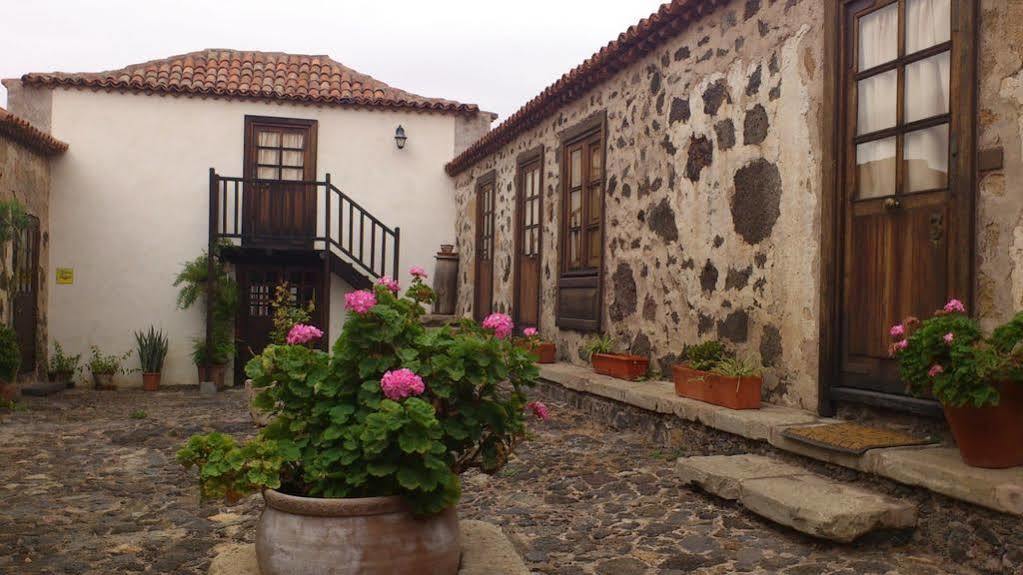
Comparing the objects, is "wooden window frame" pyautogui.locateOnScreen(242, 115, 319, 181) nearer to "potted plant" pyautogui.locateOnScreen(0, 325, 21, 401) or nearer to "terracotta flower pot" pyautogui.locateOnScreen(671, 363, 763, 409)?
"potted plant" pyautogui.locateOnScreen(0, 325, 21, 401)

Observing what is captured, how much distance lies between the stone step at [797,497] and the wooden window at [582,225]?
3.24m

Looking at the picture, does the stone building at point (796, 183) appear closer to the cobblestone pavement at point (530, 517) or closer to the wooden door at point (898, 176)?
the wooden door at point (898, 176)

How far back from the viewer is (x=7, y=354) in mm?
7965

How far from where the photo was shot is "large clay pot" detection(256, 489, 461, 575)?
219cm

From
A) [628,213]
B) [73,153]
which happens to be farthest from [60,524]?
[73,153]

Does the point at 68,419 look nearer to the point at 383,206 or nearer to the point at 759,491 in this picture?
the point at 383,206

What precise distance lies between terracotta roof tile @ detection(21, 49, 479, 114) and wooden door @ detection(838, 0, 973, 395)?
8.37 metres

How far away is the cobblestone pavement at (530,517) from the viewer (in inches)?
131

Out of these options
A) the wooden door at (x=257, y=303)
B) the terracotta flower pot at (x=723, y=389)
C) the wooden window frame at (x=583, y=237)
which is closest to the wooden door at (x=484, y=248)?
the wooden door at (x=257, y=303)

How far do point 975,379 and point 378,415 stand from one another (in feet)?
7.42

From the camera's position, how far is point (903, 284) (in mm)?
4047

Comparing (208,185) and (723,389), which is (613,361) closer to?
(723,389)

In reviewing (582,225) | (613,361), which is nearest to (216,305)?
(582,225)

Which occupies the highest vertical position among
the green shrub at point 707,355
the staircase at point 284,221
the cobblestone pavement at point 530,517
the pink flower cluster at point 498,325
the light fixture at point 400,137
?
the light fixture at point 400,137
